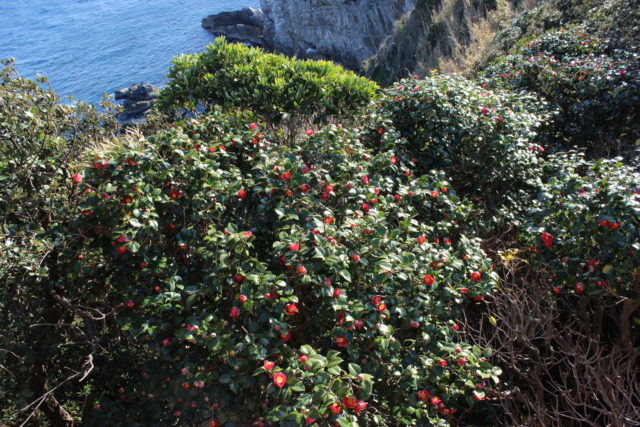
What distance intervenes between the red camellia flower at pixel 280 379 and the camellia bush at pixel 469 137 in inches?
110

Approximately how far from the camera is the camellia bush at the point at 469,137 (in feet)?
13.8

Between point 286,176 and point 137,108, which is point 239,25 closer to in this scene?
point 137,108

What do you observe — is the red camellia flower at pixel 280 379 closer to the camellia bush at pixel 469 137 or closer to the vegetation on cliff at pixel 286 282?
the vegetation on cliff at pixel 286 282

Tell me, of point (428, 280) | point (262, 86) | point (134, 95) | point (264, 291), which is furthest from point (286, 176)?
point (134, 95)

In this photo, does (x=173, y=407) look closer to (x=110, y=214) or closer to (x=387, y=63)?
(x=110, y=214)

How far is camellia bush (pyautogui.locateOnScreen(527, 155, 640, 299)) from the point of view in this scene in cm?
269

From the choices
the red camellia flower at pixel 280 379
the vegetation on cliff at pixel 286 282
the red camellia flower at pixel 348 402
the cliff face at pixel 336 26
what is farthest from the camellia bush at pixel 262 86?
the cliff face at pixel 336 26

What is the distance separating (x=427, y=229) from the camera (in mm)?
3297

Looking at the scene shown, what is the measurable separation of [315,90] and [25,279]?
329 cm

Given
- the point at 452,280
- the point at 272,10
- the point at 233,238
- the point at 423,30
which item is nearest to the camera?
the point at 233,238

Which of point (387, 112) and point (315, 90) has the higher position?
point (315, 90)

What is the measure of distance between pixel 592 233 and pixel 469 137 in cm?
169

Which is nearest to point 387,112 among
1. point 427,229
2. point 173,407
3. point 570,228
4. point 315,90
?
point 315,90

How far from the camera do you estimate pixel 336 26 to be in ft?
108
